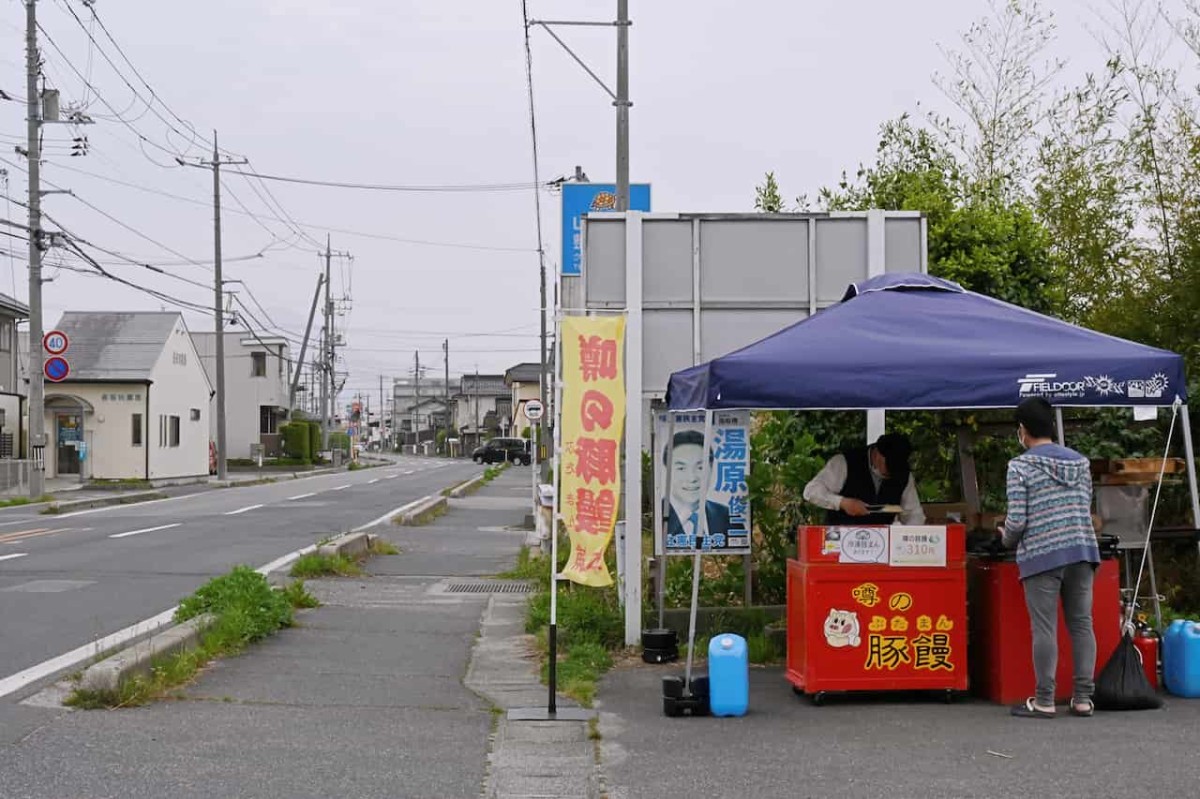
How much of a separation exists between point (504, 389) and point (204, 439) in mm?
73155

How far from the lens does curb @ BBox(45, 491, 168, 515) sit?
89.9 ft

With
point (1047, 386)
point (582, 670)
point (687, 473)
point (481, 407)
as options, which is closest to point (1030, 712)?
point (1047, 386)

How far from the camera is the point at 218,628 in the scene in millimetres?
9344

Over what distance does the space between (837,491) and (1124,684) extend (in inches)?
78.3

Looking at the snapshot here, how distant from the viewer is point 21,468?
32469 millimetres

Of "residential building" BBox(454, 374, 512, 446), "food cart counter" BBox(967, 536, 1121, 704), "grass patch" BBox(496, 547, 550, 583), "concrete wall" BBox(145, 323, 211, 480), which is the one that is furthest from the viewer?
"residential building" BBox(454, 374, 512, 446)

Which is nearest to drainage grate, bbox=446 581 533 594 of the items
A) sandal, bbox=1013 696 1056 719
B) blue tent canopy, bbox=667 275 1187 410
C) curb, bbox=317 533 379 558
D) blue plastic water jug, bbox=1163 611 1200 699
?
curb, bbox=317 533 379 558

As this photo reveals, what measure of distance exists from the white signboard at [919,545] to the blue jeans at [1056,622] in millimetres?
561

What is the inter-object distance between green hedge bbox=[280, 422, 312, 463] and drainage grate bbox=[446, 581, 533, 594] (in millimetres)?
60486

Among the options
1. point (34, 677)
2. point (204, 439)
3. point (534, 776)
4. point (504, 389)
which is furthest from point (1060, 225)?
point (504, 389)

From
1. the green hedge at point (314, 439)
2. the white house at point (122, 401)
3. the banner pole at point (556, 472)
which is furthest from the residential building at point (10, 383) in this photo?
the banner pole at point (556, 472)

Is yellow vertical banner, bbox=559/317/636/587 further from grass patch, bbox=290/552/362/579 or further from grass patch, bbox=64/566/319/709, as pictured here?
grass patch, bbox=290/552/362/579

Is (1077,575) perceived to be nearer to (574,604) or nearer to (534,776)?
(534,776)

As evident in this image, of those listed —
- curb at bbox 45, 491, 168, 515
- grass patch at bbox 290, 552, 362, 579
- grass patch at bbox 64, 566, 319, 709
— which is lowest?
curb at bbox 45, 491, 168, 515
